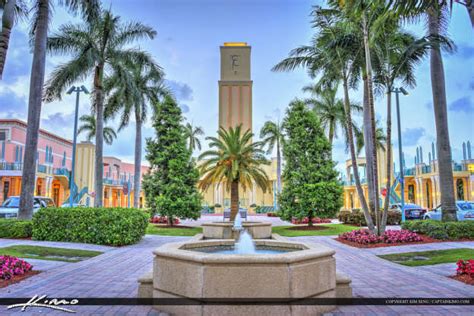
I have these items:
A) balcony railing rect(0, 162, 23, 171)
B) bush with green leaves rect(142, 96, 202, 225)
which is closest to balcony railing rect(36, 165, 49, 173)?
balcony railing rect(0, 162, 23, 171)

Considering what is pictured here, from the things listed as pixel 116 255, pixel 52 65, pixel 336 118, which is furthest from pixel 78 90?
pixel 336 118

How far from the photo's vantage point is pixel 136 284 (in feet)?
22.7

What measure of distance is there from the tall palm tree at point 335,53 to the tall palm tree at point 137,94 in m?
9.95

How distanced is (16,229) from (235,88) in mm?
36573

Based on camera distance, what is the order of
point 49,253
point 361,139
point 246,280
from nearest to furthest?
point 246,280, point 49,253, point 361,139

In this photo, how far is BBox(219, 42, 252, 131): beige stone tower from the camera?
46.2 metres

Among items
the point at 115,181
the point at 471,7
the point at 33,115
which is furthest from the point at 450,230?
the point at 115,181

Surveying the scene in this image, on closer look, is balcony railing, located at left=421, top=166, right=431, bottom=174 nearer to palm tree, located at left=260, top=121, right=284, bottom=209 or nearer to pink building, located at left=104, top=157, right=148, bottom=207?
palm tree, located at left=260, top=121, right=284, bottom=209

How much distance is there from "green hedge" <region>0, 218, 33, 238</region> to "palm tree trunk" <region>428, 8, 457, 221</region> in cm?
1740

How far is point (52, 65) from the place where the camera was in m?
18.1

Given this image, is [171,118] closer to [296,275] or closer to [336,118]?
[336,118]

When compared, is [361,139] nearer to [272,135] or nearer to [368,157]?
[272,135]

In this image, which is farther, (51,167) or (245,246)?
(51,167)

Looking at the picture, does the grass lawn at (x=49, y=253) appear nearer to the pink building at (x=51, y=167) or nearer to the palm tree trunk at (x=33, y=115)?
the palm tree trunk at (x=33, y=115)
